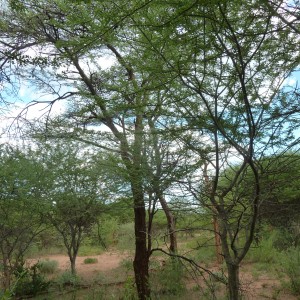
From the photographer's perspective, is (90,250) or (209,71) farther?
(90,250)

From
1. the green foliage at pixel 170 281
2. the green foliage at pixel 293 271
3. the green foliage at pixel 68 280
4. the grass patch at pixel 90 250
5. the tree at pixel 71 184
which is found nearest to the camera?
the green foliage at pixel 170 281

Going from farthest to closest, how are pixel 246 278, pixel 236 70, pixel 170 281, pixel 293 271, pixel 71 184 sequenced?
1. pixel 246 278
2. pixel 71 184
3. pixel 293 271
4. pixel 170 281
5. pixel 236 70

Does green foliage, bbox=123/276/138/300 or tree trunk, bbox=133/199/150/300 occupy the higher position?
tree trunk, bbox=133/199/150/300

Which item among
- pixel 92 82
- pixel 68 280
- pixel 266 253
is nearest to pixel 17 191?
pixel 92 82

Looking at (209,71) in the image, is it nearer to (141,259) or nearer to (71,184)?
(141,259)

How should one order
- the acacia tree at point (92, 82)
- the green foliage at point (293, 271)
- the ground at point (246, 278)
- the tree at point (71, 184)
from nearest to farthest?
1. the acacia tree at point (92, 82)
2. the ground at point (246, 278)
3. the green foliage at point (293, 271)
4. the tree at point (71, 184)

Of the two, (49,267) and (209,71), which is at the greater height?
(209,71)

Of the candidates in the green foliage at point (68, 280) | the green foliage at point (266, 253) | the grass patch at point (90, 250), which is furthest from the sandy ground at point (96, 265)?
the green foliage at point (266, 253)

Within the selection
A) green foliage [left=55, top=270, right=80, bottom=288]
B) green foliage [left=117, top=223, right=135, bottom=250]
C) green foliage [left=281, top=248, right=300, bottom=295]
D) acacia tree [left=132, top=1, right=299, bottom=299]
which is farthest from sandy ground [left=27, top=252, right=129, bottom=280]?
acacia tree [left=132, top=1, right=299, bottom=299]

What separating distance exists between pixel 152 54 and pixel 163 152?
9.92 ft

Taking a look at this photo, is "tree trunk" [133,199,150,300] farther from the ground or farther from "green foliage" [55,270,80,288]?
"green foliage" [55,270,80,288]

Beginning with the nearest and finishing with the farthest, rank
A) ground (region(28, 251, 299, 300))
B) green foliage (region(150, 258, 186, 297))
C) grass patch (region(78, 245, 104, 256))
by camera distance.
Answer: ground (region(28, 251, 299, 300)) → green foliage (region(150, 258, 186, 297)) → grass patch (region(78, 245, 104, 256))

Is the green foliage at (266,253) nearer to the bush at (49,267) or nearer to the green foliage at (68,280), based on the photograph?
the green foliage at (68,280)

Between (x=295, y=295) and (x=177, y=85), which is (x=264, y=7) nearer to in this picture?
(x=177, y=85)
